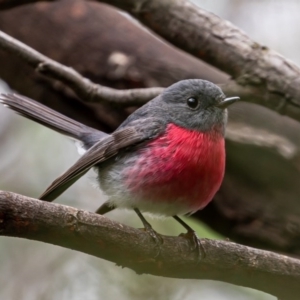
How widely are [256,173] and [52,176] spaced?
9.88 ft

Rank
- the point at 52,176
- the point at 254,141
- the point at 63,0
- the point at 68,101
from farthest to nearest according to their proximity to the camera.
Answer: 1. the point at 52,176
2. the point at 63,0
3. the point at 68,101
4. the point at 254,141

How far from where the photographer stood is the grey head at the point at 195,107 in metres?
3.87

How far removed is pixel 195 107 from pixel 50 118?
1.06m

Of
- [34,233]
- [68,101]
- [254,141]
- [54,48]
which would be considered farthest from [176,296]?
[34,233]

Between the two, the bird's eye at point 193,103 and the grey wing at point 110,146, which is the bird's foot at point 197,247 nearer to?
the grey wing at point 110,146

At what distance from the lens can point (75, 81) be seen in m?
4.20

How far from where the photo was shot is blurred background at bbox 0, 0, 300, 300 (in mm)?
4258

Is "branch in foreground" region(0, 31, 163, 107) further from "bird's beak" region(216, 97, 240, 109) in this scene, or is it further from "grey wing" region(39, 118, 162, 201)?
"bird's beak" region(216, 97, 240, 109)

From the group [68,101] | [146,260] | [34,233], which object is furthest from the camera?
[68,101]

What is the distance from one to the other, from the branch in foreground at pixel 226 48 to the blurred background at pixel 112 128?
364 mm

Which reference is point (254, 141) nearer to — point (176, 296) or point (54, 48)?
point (176, 296)

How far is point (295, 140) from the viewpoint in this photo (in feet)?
14.2

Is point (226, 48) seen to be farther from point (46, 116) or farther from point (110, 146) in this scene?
point (46, 116)

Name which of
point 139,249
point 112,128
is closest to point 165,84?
point 112,128
